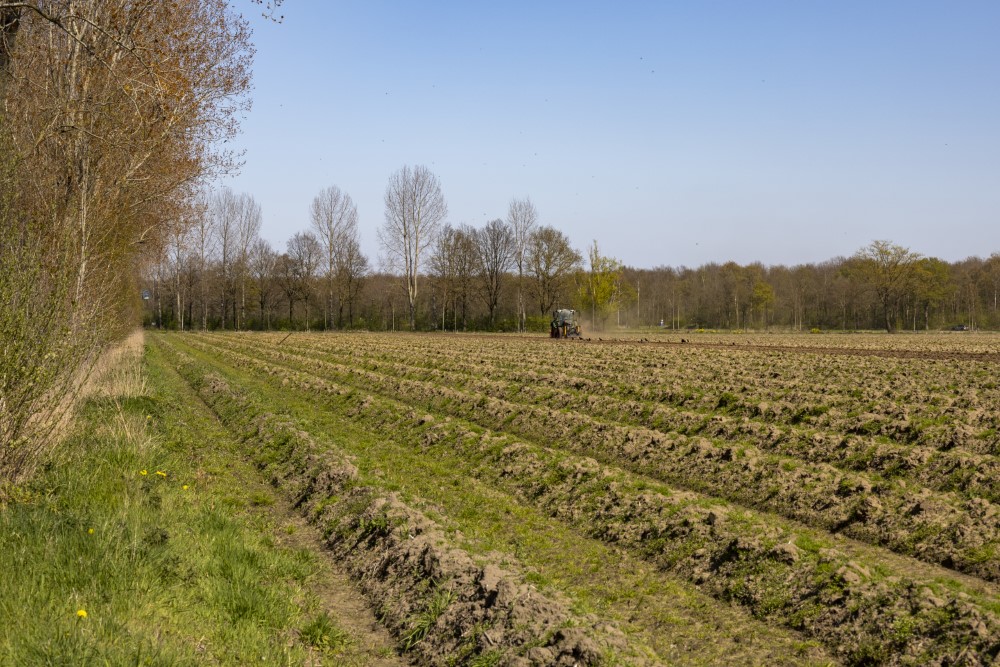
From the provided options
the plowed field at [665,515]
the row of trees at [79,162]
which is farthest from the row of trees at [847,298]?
the row of trees at [79,162]

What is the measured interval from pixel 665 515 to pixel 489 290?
235 feet

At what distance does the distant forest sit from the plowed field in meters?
52.2

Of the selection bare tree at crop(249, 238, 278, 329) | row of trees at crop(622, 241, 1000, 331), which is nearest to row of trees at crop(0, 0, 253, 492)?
bare tree at crop(249, 238, 278, 329)

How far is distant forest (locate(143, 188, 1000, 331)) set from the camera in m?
73.9

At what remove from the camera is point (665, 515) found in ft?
27.7

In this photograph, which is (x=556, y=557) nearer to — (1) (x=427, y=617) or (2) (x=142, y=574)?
(1) (x=427, y=617)

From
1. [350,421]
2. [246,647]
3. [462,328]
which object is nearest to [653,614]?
[246,647]

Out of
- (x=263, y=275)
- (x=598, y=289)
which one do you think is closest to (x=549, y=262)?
(x=598, y=289)

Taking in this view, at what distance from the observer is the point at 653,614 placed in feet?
20.6

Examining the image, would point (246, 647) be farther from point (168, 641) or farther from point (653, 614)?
point (653, 614)

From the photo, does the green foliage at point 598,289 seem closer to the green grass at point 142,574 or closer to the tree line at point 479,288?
the tree line at point 479,288

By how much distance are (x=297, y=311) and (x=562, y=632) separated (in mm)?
92240

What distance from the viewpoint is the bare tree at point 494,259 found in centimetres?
7994

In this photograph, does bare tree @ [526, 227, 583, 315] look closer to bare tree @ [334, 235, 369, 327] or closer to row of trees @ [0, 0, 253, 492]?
bare tree @ [334, 235, 369, 327]
